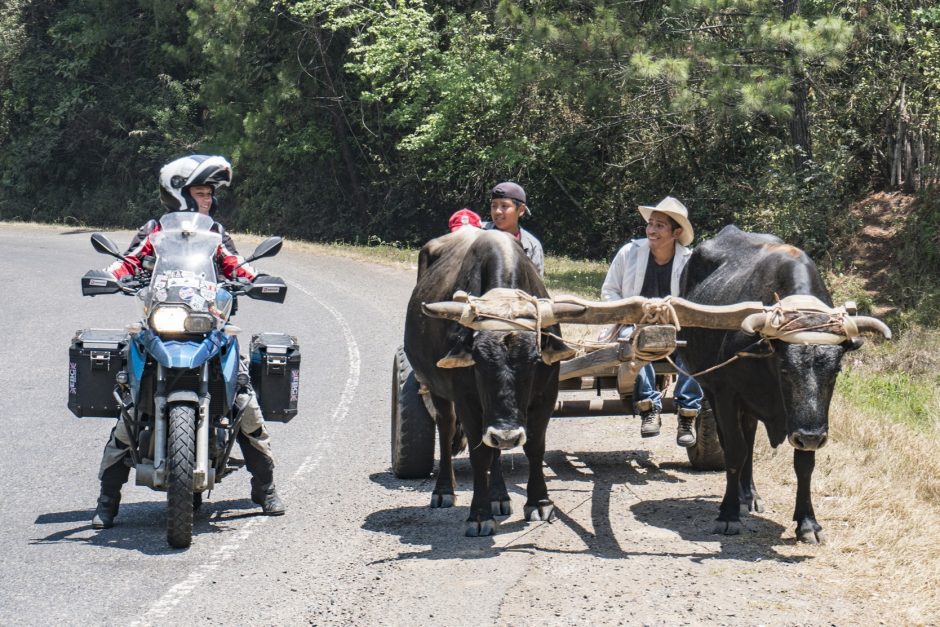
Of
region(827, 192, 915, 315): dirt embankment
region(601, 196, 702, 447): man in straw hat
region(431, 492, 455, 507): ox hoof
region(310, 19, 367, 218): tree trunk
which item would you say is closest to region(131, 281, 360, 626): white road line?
region(431, 492, 455, 507): ox hoof

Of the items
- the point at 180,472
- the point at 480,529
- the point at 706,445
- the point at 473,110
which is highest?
the point at 473,110

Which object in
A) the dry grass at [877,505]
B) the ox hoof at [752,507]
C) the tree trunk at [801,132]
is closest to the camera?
the dry grass at [877,505]

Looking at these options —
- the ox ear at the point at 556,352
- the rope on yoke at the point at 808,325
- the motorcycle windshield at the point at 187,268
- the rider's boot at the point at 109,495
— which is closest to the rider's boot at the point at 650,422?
the ox ear at the point at 556,352

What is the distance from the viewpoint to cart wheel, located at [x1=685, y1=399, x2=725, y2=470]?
365 inches

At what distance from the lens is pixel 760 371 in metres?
7.47

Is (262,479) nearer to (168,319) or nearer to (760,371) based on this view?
(168,319)

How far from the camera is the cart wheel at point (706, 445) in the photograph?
30.5ft

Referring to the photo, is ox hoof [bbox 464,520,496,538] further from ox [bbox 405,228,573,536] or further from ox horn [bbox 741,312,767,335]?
ox horn [bbox 741,312,767,335]

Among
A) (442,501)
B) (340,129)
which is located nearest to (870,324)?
(442,501)

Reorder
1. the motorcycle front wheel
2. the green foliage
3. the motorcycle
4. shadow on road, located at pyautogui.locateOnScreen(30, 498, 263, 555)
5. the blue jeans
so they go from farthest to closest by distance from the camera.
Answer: the green foliage
the blue jeans
shadow on road, located at pyautogui.locateOnScreen(30, 498, 263, 555)
the motorcycle
the motorcycle front wheel

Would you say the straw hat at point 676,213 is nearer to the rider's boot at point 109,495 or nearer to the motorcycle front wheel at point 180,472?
the motorcycle front wheel at point 180,472

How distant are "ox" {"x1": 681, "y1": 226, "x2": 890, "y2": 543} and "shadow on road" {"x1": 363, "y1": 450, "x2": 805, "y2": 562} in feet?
0.82

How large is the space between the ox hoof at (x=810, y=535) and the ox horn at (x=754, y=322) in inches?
51.2

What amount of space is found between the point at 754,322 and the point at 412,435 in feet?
9.87
